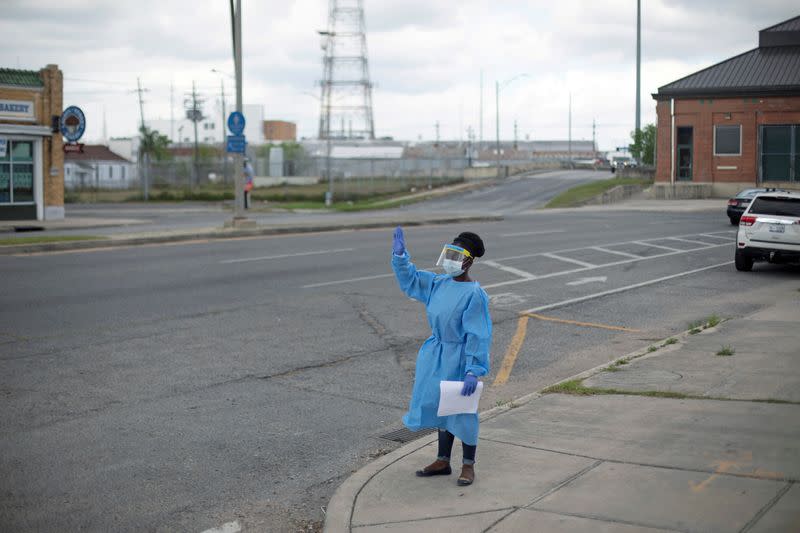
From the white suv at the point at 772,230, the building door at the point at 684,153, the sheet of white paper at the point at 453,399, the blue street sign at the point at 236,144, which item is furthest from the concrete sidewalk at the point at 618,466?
the building door at the point at 684,153

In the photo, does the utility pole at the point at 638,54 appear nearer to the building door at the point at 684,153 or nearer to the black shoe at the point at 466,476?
the building door at the point at 684,153

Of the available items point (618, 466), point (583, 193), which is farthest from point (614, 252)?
point (583, 193)

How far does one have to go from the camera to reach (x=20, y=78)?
33.0 meters

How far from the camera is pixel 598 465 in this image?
6.37 m

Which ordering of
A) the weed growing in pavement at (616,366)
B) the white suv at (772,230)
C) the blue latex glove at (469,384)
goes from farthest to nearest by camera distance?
1. the white suv at (772,230)
2. the weed growing in pavement at (616,366)
3. the blue latex glove at (469,384)

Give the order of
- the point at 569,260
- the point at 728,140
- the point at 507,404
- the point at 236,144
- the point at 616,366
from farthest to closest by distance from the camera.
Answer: the point at 728,140 < the point at 236,144 < the point at 569,260 < the point at 616,366 < the point at 507,404

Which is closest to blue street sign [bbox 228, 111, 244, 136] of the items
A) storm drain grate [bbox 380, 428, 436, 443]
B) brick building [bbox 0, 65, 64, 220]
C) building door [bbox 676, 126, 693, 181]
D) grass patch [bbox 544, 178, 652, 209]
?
brick building [bbox 0, 65, 64, 220]

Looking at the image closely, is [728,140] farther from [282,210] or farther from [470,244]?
[470,244]

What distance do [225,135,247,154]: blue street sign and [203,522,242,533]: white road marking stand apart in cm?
2235

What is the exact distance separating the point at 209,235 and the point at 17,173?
1222 centimetres

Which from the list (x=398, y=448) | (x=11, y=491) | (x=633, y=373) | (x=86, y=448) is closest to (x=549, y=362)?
(x=633, y=373)

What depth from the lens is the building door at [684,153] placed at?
56031mm

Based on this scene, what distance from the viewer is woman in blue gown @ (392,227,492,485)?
5.98 metres

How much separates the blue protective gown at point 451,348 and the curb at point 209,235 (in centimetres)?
1704
